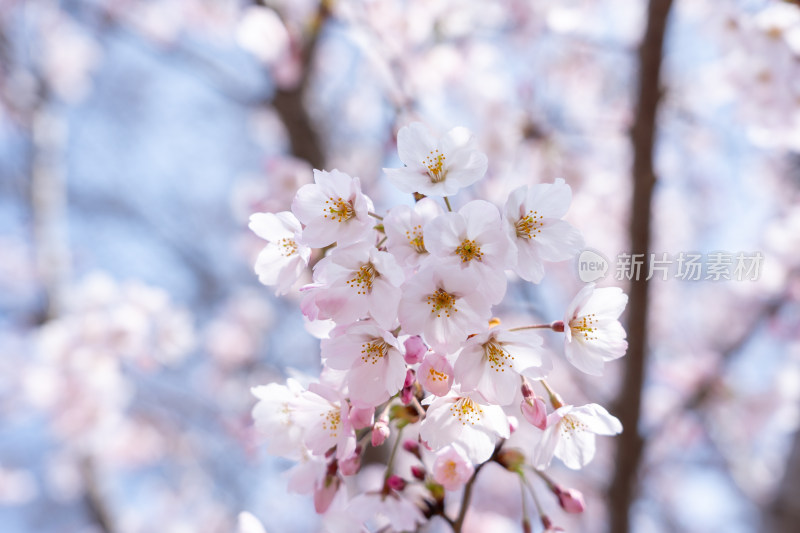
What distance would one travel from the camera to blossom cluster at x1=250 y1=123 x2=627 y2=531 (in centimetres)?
76

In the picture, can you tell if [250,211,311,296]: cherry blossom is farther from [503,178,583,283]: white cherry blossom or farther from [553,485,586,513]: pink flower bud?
[553,485,586,513]: pink flower bud

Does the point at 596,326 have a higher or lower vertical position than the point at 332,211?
lower

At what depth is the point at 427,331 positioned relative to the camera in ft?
2.46

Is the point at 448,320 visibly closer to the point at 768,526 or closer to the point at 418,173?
the point at 418,173

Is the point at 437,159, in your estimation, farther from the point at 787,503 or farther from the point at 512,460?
the point at 787,503

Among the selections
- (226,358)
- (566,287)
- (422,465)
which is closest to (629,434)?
(422,465)

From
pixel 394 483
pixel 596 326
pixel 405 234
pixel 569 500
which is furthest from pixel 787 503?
pixel 405 234

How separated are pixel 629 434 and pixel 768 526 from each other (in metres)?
1.33

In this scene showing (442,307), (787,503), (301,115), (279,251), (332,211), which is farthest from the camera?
(301,115)

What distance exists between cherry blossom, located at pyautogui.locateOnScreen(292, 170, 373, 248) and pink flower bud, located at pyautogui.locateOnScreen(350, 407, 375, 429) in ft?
0.82

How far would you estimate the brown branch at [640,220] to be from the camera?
4.76 ft

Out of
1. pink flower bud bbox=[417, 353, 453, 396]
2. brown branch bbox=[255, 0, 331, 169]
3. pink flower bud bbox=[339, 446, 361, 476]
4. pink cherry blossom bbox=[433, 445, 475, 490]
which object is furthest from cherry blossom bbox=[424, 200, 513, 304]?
brown branch bbox=[255, 0, 331, 169]

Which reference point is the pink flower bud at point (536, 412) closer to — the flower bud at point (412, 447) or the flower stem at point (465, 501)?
the flower stem at point (465, 501)

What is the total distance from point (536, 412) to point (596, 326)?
186 millimetres
